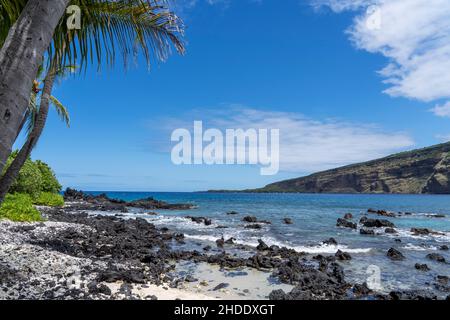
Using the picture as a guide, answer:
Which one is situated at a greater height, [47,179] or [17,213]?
[47,179]

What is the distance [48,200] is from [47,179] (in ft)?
8.79

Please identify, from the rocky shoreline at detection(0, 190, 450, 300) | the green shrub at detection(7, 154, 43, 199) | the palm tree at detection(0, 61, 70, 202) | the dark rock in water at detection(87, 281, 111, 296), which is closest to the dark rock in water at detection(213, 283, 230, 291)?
the rocky shoreline at detection(0, 190, 450, 300)

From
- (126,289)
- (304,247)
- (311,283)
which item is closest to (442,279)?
(311,283)

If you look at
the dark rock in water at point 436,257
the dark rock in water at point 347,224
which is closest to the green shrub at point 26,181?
the dark rock in water at point 347,224

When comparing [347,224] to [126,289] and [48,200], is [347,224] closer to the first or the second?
[126,289]

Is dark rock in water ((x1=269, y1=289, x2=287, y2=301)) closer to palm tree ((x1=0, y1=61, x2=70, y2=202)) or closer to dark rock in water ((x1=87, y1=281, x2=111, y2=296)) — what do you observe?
dark rock in water ((x1=87, y1=281, x2=111, y2=296))

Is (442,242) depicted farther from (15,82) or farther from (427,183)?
(427,183)

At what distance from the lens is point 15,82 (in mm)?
2799

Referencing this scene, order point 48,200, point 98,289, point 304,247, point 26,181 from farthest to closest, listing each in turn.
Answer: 1. point 48,200
2. point 26,181
3. point 304,247
4. point 98,289

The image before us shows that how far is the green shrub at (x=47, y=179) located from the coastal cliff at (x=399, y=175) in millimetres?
150055

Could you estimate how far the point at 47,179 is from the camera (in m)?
34.6

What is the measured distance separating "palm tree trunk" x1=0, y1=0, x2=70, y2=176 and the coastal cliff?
540 ft

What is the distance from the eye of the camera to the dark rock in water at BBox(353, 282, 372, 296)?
990cm

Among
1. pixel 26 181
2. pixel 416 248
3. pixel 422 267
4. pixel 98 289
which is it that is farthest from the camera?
pixel 26 181
